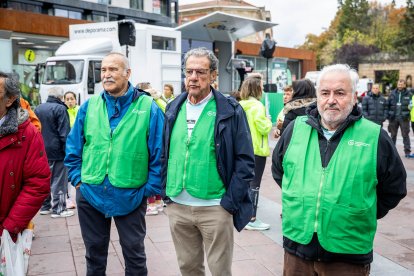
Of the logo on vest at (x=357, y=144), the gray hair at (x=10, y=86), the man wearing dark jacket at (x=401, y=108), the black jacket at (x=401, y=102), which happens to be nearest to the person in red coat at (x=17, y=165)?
the gray hair at (x=10, y=86)

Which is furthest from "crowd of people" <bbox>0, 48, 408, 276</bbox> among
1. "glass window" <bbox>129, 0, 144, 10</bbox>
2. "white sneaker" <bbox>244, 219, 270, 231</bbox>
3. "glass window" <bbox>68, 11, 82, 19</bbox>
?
"glass window" <bbox>129, 0, 144, 10</bbox>

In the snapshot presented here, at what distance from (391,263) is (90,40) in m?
12.4

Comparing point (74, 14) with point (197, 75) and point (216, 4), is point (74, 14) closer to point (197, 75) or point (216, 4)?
point (197, 75)

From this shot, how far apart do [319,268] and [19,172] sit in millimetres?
1857

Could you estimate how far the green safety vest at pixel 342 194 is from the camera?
2449 millimetres

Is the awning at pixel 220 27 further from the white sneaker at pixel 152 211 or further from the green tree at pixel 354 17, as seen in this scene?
the green tree at pixel 354 17

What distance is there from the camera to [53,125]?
6.36m

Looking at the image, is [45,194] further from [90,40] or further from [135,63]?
[90,40]

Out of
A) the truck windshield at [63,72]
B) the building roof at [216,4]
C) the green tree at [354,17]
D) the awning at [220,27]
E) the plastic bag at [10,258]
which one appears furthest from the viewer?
the green tree at [354,17]

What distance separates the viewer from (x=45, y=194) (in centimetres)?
300

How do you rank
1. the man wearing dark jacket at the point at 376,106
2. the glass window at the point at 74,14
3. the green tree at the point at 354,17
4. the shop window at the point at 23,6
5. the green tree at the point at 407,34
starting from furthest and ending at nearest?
1. the green tree at the point at 354,17
2. the green tree at the point at 407,34
3. the glass window at the point at 74,14
4. the shop window at the point at 23,6
5. the man wearing dark jacket at the point at 376,106

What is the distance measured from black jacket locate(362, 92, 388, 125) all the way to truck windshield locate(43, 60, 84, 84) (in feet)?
27.8

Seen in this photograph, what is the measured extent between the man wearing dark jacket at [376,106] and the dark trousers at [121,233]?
398 inches

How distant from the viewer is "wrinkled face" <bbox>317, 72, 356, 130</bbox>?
8.43ft
